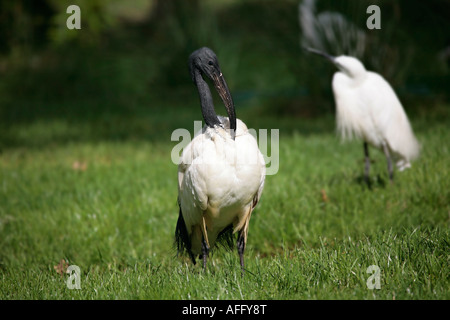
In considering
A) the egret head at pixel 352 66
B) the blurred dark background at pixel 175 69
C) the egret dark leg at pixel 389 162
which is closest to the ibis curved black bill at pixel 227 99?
the egret head at pixel 352 66

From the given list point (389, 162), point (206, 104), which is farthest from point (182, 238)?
point (389, 162)

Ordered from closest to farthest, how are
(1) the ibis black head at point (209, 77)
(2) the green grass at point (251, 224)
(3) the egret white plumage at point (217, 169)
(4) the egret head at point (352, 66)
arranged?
(2) the green grass at point (251, 224)
(3) the egret white plumage at point (217, 169)
(1) the ibis black head at point (209, 77)
(4) the egret head at point (352, 66)

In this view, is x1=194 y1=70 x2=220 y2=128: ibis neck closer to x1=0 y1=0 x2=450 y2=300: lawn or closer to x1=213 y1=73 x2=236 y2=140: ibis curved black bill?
x1=213 y1=73 x2=236 y2=140: ibis curved black bill

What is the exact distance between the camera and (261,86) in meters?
12.4

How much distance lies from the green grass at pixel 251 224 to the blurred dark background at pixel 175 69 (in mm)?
713

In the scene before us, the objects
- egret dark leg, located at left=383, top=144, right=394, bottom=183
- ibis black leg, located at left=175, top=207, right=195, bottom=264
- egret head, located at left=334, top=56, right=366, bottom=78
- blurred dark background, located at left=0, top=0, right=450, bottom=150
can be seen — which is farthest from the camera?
blurred dark background, located at left=0, top=0, right=450, bottom=150

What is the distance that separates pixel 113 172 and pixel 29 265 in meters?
2.07

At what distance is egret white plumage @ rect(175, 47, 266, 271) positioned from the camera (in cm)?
309

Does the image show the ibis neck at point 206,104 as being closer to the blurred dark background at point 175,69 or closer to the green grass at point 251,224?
the green grass at point 251,224

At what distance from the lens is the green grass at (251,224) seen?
2963mm

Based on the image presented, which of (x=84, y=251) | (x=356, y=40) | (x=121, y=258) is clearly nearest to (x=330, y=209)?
(x=121, y=258)

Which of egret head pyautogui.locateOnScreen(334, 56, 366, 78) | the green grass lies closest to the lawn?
the green grass

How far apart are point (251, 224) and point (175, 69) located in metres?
6.96

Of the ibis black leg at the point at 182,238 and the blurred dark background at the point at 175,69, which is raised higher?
the blurred dark background at the point at 175,69
